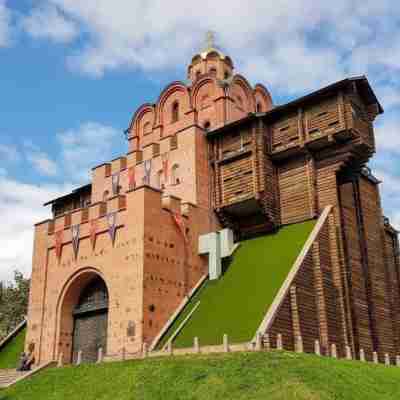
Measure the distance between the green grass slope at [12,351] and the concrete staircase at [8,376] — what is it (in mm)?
1962

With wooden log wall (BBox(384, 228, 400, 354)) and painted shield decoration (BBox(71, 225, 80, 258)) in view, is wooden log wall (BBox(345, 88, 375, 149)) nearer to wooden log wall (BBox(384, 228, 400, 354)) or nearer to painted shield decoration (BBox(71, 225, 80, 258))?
wooden log wall (BBox(384, 228, 400, 354))

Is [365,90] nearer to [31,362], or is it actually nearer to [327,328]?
[327,328]

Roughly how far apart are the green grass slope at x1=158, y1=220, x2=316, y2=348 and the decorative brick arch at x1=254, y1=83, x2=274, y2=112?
37.9 feet

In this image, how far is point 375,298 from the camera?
25562 millimetres

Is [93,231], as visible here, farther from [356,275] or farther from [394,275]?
[394,275]

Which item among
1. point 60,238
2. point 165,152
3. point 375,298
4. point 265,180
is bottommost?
point 375,298

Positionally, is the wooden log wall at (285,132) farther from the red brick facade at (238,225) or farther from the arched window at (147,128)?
the arched window at (147,128)

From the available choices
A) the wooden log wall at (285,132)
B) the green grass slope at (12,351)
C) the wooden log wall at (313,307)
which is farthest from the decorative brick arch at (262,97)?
the green grass slope at (12,351)

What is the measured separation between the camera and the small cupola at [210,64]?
Result: 119 ft

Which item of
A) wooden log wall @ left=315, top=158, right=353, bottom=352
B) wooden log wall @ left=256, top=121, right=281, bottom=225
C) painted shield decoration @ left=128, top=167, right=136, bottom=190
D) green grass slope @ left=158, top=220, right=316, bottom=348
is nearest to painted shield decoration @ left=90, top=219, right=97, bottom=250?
painted shield decoration @ left=128, top=167, right=136, bottom=190

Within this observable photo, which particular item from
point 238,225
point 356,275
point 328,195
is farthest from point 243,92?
point 356,275

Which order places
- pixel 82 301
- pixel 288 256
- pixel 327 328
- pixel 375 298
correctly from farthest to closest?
pixel 82 301
pixel 375 298
pixel 288 256
pixel 327 328

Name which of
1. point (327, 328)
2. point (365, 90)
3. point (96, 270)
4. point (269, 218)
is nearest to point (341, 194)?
point (269, 218)

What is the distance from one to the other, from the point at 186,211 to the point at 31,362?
32.3 feet
